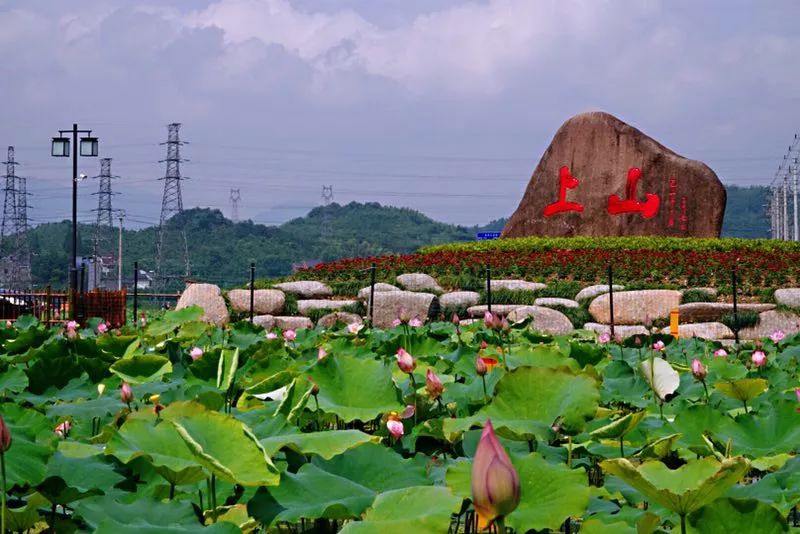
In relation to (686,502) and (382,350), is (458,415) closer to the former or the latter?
(686,502)

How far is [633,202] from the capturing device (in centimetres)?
1969

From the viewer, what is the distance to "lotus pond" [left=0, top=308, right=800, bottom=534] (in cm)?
102

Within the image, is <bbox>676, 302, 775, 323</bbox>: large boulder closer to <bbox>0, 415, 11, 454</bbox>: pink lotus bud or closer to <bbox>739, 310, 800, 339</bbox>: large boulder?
<bbox>739, 310, 800, 339</bbox>: large boulder

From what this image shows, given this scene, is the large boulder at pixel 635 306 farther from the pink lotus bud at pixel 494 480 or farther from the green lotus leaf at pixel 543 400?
the pink lotus bud at pixel 494 480

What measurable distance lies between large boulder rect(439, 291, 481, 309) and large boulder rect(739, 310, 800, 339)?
3946 millimetres

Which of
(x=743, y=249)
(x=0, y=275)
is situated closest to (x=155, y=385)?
(x=743, y=249)

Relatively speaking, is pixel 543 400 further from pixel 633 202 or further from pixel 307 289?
pixel 633 202

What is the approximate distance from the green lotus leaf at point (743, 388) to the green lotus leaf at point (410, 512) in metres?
1.31

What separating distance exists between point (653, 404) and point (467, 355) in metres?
0.51

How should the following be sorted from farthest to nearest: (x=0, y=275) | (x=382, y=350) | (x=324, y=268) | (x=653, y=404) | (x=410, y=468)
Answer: (x=0, y=275) → (x=324, y=268) → (x=382, y=350) → (x=653, y=404) → (x=410, y=468)

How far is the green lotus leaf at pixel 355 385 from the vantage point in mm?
1711

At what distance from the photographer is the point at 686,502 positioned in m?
1.04

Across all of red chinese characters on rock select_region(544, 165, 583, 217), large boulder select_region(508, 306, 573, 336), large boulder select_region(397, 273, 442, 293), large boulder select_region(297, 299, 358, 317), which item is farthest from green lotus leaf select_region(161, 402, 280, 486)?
red chinese characters on rock select_region(544, 165, 583, 217)

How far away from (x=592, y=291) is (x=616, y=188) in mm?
6029
